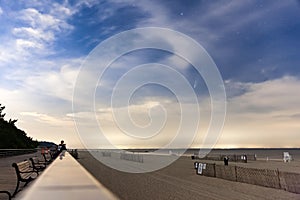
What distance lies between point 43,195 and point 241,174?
15.1 metres

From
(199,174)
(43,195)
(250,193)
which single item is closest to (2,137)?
(199,174)

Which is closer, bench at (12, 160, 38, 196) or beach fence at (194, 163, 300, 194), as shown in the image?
bench at (12, 160, 38, 196)

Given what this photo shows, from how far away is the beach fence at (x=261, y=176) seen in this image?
1476 centimetres

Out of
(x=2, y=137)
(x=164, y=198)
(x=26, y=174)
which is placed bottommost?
(x=164, y=198)

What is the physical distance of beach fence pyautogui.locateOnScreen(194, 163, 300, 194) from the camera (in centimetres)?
1476

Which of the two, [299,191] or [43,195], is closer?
[43,195]

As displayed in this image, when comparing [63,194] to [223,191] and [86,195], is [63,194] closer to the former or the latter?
[86,195]

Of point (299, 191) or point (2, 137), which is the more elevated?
point (2, 137)

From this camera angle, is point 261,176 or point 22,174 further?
point 261,176

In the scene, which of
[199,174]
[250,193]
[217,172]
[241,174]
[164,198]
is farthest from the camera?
[199,174]

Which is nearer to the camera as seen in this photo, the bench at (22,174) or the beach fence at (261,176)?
the bench at (22,174)

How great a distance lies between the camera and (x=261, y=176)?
17.0 m

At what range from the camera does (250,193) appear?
14.3 m

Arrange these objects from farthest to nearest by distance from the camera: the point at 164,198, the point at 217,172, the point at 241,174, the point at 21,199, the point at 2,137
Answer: the point at 2,137, the point at 217,172, the point at 241,174, the point at 164,198, the point at 21,199
